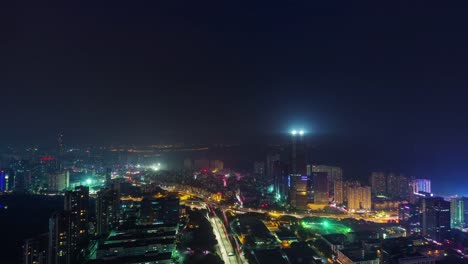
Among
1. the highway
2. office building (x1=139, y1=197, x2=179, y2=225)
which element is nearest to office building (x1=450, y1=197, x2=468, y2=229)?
the highway

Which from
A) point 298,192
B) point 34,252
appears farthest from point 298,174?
point 34,252

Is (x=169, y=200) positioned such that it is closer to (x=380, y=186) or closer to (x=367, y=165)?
(x=380, y=186)

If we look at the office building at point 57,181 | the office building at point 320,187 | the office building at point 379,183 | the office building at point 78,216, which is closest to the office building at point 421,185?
the office building at point 379,183

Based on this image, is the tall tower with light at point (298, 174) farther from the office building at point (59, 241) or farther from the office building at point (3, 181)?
the office building at point (3, 181)

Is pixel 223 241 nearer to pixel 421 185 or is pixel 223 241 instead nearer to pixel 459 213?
pixel 459 213

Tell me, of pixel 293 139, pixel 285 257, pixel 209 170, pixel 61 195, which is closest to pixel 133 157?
pixel 209 170
